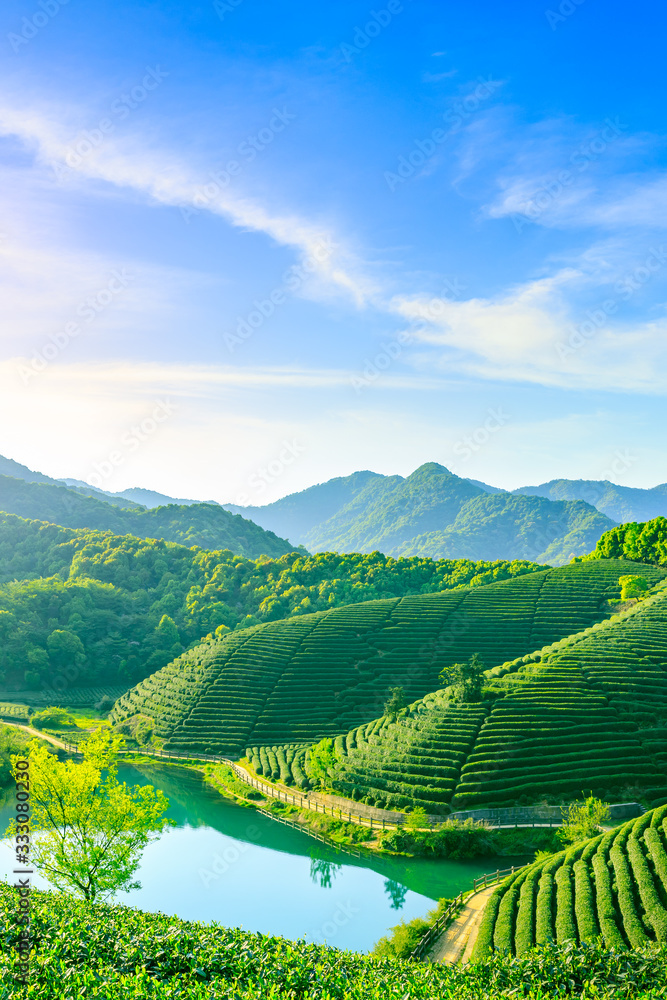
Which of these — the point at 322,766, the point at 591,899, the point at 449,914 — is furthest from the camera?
the point at 322,766

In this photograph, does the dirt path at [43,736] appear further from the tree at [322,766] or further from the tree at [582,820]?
the tree at [582,820]

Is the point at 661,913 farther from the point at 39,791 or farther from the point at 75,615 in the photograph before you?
the point at 75,615

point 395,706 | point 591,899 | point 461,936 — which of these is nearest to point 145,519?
point 395,706

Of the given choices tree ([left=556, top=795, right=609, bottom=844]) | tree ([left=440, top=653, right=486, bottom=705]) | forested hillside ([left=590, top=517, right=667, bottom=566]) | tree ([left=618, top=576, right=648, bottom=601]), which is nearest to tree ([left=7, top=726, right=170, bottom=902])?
tree ([left=556, top=795, right=609, bottom=844])

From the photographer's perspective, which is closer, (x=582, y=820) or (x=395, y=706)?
(x=582, y=820)

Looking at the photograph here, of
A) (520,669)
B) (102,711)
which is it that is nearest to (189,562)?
(102,711)

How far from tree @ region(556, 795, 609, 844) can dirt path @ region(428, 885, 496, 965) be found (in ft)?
21.0

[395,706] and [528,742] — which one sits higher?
[528,742]

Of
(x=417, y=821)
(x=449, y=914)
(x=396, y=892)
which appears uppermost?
(x=417, y=821)

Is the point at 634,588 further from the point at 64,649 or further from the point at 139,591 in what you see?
the point at 139,591

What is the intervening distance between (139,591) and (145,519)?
65137 mm

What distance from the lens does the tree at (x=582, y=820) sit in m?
28.9

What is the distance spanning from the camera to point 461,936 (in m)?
22.2

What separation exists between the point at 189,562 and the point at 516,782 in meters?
75.3
